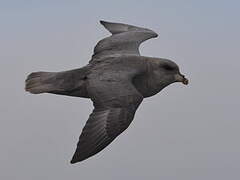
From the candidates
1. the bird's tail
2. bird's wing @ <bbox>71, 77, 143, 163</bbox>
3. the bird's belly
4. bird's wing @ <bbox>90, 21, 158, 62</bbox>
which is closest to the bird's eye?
the bird's belly

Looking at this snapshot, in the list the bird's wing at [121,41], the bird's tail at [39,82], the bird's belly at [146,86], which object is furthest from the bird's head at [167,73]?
the bird's tail at [39,82]

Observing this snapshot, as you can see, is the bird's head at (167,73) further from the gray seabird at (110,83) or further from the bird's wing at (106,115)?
the bird's wing at (106,115)

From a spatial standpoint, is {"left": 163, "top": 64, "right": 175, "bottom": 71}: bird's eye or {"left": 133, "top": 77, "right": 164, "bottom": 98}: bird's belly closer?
{"left": 133, "top": 77, "right": 164, "bottom": 98}: bird's belly

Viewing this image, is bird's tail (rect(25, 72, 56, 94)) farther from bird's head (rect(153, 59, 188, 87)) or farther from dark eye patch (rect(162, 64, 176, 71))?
dark eye patch (rect(162, 64, 176, 71))

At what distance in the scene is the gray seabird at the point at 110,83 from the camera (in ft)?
34.9

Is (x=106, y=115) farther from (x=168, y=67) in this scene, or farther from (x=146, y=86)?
(x=168, y=67)

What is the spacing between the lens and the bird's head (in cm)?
1299

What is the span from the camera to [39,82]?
13.1 m

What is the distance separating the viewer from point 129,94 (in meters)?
11.2

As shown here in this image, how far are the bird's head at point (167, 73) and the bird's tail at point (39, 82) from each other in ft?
6.38

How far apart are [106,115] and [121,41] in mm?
3866

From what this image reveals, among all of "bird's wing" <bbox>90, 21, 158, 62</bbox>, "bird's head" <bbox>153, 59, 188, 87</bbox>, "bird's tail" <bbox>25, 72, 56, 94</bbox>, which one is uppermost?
"bird's wing" <bbox>90, 21, 158, 62</bbox>

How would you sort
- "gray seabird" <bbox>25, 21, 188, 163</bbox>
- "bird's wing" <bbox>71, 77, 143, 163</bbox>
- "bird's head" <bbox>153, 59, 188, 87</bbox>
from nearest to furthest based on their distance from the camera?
"bird's wing" <bbox>71, 77, 143, 163</bbox>
"gray seabird" <bbox>25, 21, 188, 163</bbox>
"bird's head" <bbox>153, 59, 188, 87</bbox>

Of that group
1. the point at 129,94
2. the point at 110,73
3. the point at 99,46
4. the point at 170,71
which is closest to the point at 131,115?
the point at 129,94
